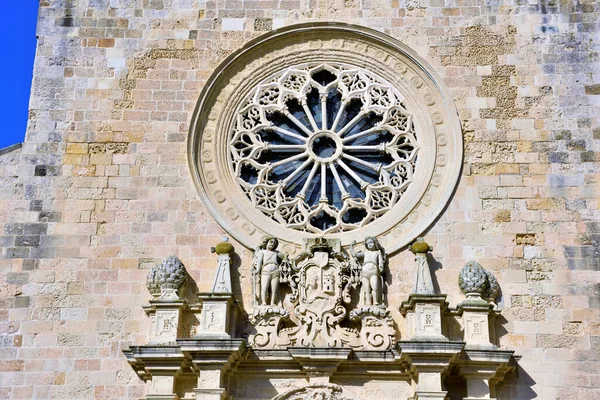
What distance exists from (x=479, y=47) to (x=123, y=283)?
569 cm

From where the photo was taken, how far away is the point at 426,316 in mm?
12336

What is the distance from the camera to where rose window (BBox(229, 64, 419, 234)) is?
13578 millimetres

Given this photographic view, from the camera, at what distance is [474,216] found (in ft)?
43.7

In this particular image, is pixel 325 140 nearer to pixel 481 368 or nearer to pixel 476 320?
pixel 476 320

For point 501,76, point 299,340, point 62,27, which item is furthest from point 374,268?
point 62,27

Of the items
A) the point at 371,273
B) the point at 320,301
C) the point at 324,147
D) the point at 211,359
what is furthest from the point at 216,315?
the point at 324,147

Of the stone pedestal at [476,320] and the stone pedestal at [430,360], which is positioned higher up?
the stone pedestal at [476,320]

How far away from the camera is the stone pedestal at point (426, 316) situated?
12.2 metres

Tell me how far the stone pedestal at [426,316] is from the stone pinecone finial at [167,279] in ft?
9.00

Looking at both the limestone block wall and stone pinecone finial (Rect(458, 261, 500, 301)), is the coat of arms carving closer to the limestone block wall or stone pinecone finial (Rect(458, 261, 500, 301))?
the limestone block wall

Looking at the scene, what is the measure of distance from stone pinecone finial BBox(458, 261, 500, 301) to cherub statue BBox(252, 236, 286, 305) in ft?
7.30

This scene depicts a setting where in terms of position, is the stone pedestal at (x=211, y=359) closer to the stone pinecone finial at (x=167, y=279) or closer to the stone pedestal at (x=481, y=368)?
the stone pinecone finial at (x=167, y=279)

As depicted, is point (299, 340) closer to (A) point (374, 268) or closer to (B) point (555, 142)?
(A) point (374, 268)

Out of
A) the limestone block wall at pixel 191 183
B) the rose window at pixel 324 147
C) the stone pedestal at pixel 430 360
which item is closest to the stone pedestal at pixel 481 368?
the stone pedestal at pixel 430 360
